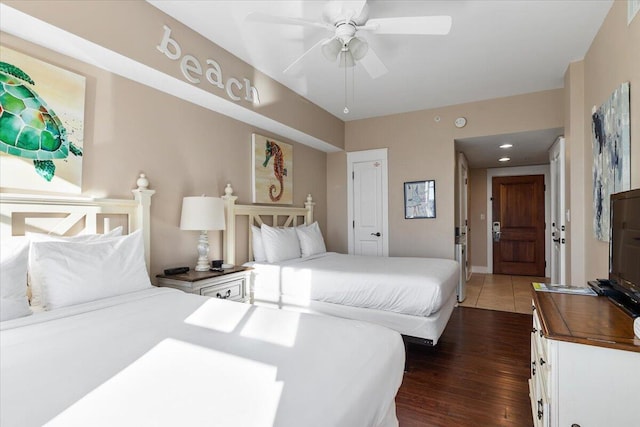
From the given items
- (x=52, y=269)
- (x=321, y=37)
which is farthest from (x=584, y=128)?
(x=52, y=269)

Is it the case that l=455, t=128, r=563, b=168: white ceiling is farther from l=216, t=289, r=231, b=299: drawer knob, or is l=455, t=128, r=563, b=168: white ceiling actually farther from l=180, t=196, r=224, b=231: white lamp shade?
l=216, t=289, r=231, b=299: drawer knob

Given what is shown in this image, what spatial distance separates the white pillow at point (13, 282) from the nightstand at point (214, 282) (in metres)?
0.98

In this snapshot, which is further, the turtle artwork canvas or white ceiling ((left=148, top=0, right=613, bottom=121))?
white ceiling ((left=148, top=0, right=613, bottom=121))

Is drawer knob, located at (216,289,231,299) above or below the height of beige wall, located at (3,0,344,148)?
below

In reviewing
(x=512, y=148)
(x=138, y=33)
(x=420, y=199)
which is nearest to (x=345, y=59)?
(x=138, y=33)

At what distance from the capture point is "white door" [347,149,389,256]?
4.94 meters

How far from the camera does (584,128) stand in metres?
3.09

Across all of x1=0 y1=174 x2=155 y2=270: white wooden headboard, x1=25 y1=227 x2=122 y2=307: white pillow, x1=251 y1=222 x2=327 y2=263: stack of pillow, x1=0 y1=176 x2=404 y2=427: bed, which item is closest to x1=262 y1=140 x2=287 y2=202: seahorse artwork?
x1=251 y1=222 x2=327 y2=263: stack of pillow

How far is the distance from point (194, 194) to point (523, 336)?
3.62 metres

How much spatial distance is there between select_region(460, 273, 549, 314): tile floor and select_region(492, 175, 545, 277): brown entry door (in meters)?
0.32

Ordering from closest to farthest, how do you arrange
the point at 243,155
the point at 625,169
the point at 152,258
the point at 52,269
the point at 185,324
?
the point at 185,324, the point at 52,269, the point at 625,169, the point at 152,258, the point at 243,155

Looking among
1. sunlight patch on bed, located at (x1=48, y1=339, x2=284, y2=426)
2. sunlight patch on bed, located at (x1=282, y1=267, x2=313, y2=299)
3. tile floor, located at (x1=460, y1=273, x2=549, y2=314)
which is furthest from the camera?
tile floor, located at (x1=460, y1=273, x2=549, y2=314)

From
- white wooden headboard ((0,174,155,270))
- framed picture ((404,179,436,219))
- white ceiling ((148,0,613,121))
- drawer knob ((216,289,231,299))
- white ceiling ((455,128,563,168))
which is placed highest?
white ceiling ((148,0,613,121))

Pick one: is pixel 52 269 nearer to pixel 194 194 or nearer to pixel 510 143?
pixel 194 194
